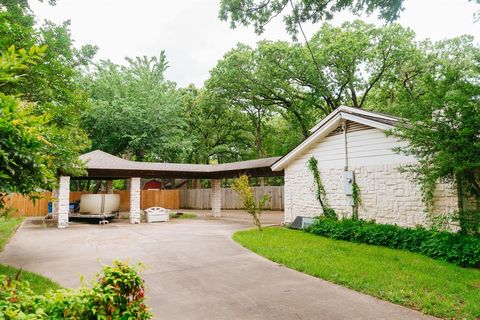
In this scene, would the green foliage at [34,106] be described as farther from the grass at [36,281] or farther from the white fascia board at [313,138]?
the white fascia board at [313,138]

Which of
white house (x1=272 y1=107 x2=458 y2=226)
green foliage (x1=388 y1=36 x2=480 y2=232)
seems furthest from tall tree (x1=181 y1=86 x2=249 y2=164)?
green foliage (x1=388 y1=36 x2=480 y2=232)

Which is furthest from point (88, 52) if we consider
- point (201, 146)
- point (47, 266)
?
point (47, 266)

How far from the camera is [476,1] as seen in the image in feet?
17.9

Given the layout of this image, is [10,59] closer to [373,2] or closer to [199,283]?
[199,283]

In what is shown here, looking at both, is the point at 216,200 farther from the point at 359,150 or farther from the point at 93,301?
the point at 93,301

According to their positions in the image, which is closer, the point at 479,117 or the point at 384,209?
the point at 479,117

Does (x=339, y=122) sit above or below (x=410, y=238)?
above

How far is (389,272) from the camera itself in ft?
20.5

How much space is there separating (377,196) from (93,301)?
387 inches

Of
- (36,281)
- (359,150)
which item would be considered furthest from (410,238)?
(36,281)

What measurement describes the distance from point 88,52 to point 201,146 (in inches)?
505

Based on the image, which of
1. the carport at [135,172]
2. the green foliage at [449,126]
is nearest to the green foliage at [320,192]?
the carport at [135,172]

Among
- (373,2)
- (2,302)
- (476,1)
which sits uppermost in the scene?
(373,2)

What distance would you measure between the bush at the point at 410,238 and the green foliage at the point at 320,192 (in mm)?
380
